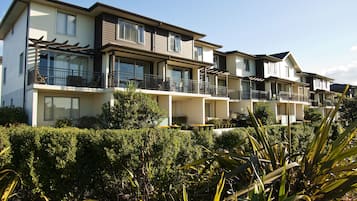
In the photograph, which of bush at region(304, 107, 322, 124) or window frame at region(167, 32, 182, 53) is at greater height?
window frame at region(167, 32, 182, 53)

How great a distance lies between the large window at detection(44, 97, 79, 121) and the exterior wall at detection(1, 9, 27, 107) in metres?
2.03

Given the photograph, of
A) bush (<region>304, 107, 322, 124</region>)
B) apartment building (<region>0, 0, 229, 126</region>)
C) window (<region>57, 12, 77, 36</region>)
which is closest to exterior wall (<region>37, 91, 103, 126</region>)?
apartment building (<region>0, 0, 229, 126</region>)

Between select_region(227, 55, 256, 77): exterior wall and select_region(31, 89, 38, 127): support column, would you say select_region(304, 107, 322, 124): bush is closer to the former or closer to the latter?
select_region(227, 55, 256, 77): exterior wall

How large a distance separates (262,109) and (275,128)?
1587 cm

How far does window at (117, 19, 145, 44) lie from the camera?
870 inches

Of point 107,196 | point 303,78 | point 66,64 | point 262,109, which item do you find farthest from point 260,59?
point 107,196

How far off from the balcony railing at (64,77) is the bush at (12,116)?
2.10 m

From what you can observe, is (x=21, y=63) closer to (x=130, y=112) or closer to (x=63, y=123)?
(x=63, y=123)

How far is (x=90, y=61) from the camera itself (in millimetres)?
21297

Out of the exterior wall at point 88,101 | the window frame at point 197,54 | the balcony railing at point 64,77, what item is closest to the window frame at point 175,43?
the window frame at point 197,54

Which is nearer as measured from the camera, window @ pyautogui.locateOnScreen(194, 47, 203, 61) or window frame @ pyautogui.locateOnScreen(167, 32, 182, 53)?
window frame @ pyautogui.locateOnScreen(167, 32, 182, 53)

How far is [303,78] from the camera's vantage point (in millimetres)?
53281

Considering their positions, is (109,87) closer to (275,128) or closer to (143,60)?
(143,60)

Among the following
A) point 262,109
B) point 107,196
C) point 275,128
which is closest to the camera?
point 107,196
